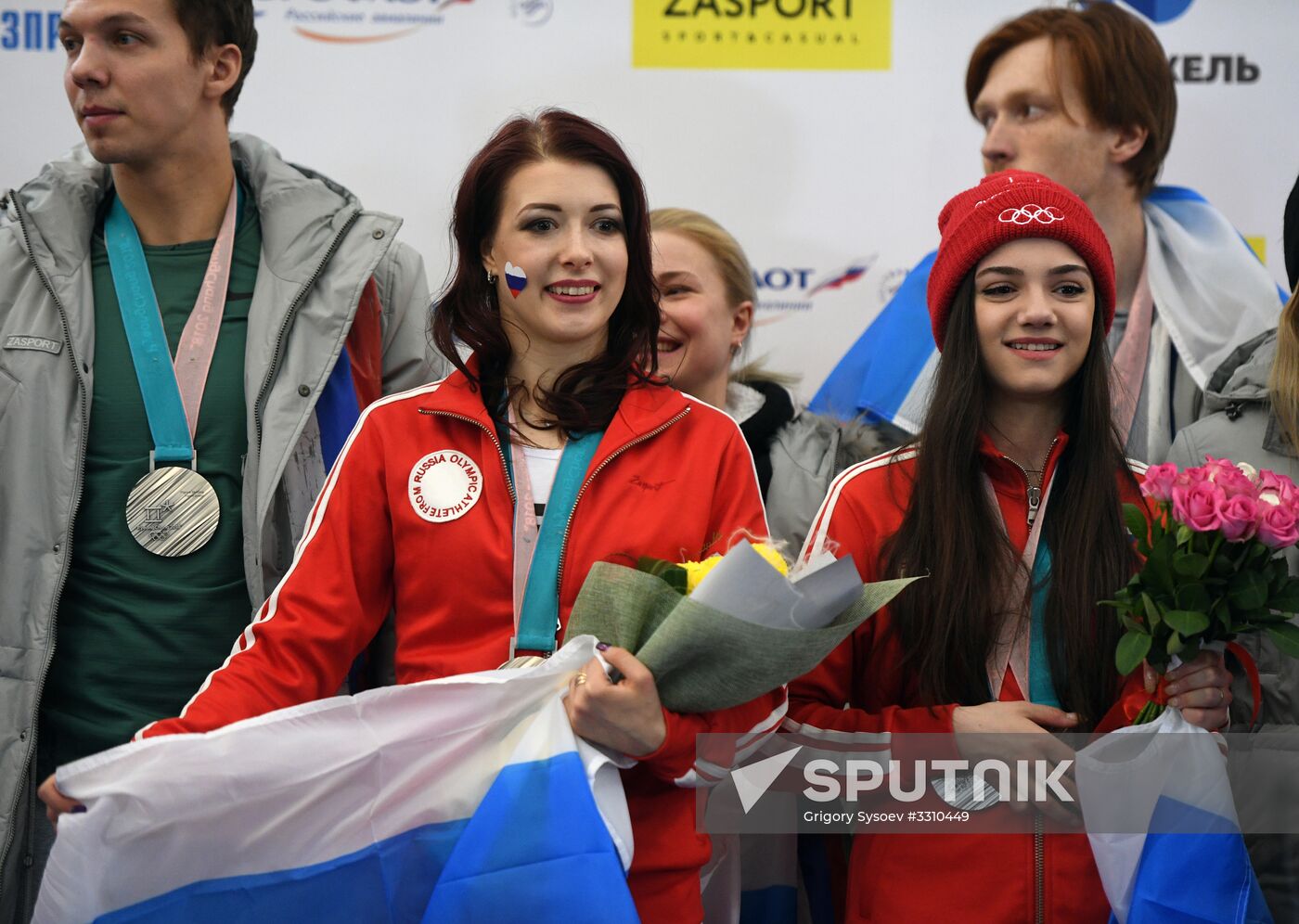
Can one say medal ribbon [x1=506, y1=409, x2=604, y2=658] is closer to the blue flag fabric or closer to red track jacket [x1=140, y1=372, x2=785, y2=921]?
red track jacket [x1=140, y1=372, x2=785, y2=921]

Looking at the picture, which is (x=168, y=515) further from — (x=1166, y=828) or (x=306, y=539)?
(x=1166, y=828)

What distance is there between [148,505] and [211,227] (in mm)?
678

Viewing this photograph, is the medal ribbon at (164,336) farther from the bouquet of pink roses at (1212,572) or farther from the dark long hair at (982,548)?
the bouquet of pink roses at (1212,572)

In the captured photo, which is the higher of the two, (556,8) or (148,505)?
(556,8)

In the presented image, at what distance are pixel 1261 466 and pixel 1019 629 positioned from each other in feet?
2.65

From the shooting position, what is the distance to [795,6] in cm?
398

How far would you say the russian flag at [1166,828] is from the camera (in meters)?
2.28

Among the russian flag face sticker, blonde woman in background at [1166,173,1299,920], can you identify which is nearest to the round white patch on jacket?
the russian flag face sticker

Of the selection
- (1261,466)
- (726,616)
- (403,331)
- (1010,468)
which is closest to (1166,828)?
(1010,468)

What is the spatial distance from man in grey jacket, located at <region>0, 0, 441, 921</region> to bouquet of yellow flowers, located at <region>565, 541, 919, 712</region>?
40.0 inches

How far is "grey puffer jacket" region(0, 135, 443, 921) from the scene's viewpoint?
2.92 meters

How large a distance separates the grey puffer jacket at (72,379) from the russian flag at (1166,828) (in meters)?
1.64

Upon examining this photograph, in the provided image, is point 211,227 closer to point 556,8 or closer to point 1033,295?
point 556,8

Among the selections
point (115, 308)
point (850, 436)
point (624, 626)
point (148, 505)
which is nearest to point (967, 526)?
point (624, 626)
